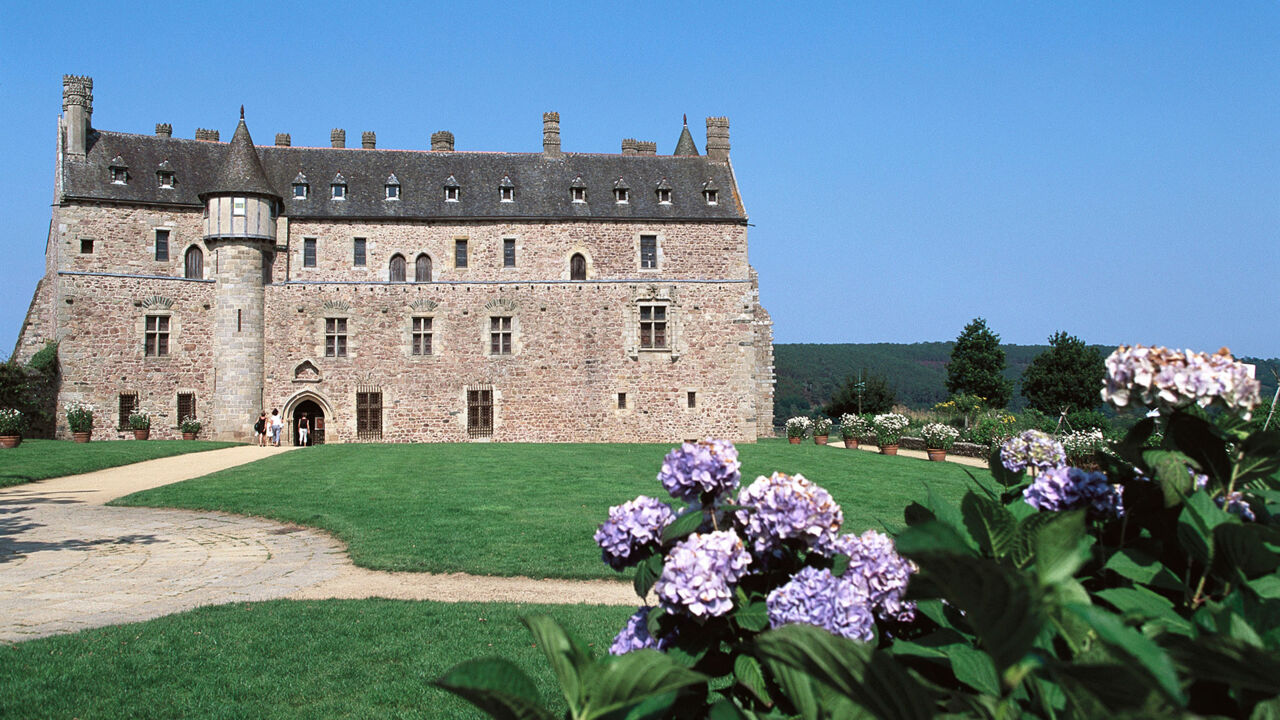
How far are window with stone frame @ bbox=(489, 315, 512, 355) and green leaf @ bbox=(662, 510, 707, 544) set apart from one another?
114ft

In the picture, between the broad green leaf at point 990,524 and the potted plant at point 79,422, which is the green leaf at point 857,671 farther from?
the potted plant at point 79,422

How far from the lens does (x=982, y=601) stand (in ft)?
4.44

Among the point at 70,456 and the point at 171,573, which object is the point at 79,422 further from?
the point at 171,573

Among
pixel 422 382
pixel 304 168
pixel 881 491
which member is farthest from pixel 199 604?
pixel 304 168

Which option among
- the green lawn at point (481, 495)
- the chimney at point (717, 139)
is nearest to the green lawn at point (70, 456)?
the green lawn at point (481, 495)

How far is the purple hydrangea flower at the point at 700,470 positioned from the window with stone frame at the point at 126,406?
37174 mm

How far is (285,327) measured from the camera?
3538cm

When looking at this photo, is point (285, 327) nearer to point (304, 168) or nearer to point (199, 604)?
point (304, 168)

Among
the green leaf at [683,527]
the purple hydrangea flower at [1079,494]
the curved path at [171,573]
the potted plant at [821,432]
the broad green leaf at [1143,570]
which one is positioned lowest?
the curved path at [171,573]

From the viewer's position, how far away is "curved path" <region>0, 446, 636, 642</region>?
8.79 metres

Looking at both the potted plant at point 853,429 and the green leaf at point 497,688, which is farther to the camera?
the potted plant at point 853,429

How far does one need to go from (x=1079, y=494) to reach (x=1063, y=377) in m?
68.3

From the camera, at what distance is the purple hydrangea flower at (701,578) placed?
7.10ft

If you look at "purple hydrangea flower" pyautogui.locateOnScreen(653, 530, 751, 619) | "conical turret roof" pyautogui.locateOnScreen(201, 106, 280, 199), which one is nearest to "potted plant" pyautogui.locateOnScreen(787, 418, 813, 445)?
"conical turret roof" pyautogui.locateOnScreen(201, 106, 280, 199)
